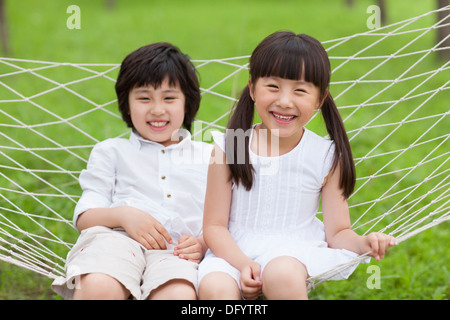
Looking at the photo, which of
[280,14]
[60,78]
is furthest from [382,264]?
[280,14]

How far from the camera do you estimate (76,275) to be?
136cm

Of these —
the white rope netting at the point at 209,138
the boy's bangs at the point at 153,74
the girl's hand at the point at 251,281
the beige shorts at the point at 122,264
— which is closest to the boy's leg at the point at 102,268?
the beige shorts at the point at 122,264

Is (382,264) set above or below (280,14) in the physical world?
below

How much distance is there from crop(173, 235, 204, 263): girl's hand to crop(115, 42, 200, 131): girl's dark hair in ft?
1.40

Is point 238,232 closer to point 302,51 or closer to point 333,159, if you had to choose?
point 333,159

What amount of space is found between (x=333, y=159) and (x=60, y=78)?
3.78 meters

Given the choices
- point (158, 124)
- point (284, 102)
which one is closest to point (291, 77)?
point (284, 102)

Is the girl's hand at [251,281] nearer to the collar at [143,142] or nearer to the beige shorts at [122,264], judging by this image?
the beige shorts at [122,264]

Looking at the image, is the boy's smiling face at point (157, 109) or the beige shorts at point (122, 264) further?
the boy's smiling face at point (157, 109)

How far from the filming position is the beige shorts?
1.38 metres

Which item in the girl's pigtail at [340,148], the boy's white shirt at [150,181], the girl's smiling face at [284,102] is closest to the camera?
the girl's smiling face at [284,102]

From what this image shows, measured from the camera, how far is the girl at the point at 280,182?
4.58ft

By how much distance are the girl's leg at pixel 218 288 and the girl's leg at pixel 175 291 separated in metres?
0.03

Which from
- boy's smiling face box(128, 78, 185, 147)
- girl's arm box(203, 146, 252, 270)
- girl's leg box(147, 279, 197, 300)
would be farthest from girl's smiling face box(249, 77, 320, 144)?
girl's leg box(147, 279, 197, 300)
